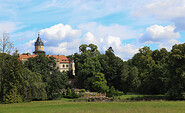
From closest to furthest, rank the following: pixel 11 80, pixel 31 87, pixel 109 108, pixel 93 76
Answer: pixel 109 108 → pixel 11 80 → pixel 31 87 → pixel 93 76

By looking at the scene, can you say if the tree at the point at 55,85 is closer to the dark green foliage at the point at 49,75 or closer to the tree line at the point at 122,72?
the dark green foliage at the point at 49,75

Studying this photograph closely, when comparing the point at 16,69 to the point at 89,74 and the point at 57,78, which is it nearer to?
the point at 57,78

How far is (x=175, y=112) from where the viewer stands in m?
19.2

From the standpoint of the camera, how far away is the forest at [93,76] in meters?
36.8

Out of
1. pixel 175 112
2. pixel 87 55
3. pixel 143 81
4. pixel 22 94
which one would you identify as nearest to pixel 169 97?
pixel 143 81

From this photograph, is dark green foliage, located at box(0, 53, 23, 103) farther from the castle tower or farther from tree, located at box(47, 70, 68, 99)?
the castle tower

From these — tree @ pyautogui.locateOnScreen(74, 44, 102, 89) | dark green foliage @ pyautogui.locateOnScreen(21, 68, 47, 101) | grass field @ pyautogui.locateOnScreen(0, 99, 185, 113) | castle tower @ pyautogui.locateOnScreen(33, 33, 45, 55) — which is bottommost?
grass field @ pyautogui.locateOnScreen(0, 99, 185, 113)

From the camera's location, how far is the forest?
3675 cm

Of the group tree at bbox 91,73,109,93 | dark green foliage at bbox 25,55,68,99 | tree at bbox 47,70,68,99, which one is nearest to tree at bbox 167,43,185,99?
tree at bbox 91,73,109,93

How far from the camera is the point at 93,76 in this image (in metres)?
62.3

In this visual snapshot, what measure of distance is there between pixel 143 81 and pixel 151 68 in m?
4.01

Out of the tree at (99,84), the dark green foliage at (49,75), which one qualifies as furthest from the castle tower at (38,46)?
the tree at (99,84)

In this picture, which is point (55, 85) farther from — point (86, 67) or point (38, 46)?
point (38, 46)

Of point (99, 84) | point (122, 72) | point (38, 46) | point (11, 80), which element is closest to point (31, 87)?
point (11, 80)
